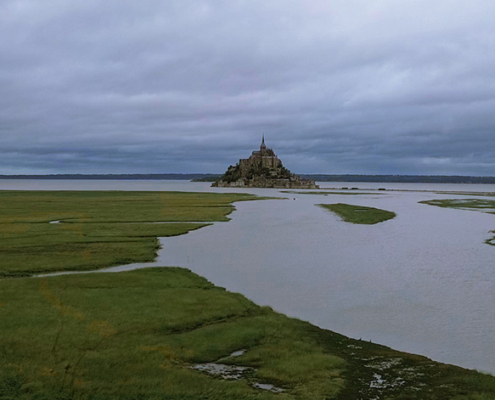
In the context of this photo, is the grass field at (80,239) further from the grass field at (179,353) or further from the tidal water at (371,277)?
the grass field at (179,353)

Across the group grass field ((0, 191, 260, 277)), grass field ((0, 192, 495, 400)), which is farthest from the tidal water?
grass field ((0, 191, 260, 277))

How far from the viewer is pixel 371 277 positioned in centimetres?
2462

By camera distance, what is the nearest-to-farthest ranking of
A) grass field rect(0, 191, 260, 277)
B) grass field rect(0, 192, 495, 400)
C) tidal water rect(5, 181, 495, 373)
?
grass field rect(0, 192, 495, 400), tidal water rect(5, 181, 495, 373), grass field rect(0, 191, 260, 277)

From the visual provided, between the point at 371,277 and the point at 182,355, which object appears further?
the point at 371,277

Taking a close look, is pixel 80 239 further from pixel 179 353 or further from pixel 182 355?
pixel 182 355

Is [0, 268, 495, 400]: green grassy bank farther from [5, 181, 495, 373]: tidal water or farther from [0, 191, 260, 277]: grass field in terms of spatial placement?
[0, 191, 260, 277]: grass field

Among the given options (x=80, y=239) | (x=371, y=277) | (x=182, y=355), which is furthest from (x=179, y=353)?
(x=80, y=239)

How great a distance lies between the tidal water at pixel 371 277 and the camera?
15.7m

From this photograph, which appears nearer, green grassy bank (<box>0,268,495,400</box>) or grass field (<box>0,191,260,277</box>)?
green grassy bank (<box>0,268,495,400</box>)

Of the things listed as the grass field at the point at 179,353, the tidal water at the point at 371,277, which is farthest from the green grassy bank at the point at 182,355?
the tidal water at the point at 371,277

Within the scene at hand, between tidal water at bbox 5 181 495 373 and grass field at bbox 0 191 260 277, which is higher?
grass field at bbox 0 191 260 277

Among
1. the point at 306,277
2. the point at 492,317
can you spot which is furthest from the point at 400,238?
the point at 492,317

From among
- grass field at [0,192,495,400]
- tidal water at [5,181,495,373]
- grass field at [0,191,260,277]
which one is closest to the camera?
grass field at [0,192,495,400]

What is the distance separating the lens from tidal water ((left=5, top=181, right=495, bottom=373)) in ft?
51.5
